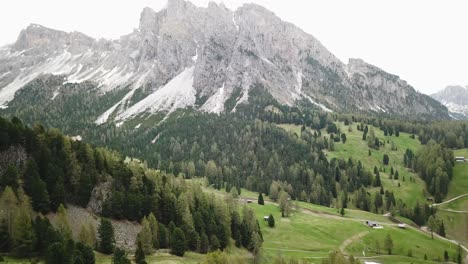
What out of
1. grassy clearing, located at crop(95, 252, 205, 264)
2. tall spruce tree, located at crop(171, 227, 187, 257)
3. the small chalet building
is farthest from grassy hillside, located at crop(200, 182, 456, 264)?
tall spruce tree, located at crop(171, 227, 187, 257)

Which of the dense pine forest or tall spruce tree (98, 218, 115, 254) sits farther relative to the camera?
tall spruce tree (98, 218, 115, 254)

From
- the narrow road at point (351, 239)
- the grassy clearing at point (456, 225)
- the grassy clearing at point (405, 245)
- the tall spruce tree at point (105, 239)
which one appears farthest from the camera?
the grassy clearing at point (456, 225)

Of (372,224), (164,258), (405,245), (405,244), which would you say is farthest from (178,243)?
(372,224)

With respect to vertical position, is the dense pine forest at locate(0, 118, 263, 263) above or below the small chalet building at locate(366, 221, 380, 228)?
above

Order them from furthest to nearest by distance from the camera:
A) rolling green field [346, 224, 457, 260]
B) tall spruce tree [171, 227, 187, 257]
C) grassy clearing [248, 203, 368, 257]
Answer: rolling green field [346, 224, 457, 260]
grassy clearing [248, 203, 368, 257]
tall spruce tree [171, 227, 187, 257]

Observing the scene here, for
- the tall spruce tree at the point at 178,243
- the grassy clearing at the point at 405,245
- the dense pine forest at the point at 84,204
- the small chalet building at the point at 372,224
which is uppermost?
the dense pine forest at the point at 84,204

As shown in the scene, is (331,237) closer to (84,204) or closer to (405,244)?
(405,244)

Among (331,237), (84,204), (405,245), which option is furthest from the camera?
(405,245)

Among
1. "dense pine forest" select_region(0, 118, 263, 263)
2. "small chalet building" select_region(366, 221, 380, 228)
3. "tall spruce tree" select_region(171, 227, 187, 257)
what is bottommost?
"small chalet building" select_region(366, 221, 380, 228)

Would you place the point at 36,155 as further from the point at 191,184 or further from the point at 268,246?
the point at 268,246

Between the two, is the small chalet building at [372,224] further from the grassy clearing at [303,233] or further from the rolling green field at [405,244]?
the rolling green field at [405,244]

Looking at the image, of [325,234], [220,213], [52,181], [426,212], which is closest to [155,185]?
[220,213]

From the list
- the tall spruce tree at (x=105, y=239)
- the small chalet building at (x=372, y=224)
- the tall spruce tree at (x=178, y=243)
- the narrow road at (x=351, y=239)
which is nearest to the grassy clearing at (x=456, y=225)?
the small chalet building at (x=372, y=224)

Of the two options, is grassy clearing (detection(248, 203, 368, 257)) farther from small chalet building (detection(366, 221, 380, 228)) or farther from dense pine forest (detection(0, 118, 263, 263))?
dense pine forest (detection(0, 118, 263, 263))
